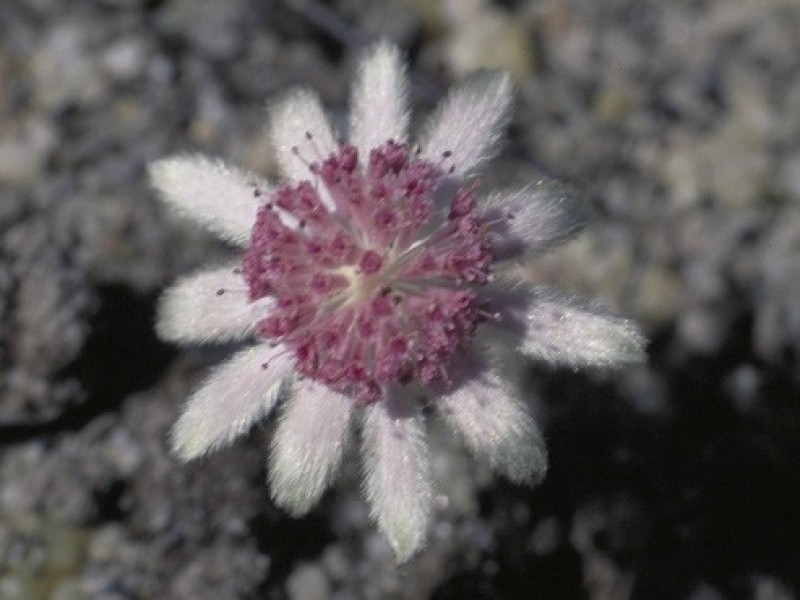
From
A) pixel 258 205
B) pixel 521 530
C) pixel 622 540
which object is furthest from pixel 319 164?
pixel 622 540

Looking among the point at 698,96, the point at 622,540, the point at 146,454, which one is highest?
the point at 146,454

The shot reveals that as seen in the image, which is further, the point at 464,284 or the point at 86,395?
the point at 86,395

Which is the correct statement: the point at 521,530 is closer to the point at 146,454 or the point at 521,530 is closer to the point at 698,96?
the point at 146,454

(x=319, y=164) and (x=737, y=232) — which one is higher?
(x=319, y=164)

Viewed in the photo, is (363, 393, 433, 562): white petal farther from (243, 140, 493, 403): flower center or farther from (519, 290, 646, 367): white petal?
(519, 290, 646, 367): white petal

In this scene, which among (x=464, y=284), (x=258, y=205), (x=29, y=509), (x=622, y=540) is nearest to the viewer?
(x=464, y=284)

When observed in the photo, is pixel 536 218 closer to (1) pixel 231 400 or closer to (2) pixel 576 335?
(2) pixel 576 335

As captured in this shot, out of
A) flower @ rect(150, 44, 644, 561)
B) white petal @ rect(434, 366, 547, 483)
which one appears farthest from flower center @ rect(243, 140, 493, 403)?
white petal @ rect(434, 366, 547, 483)

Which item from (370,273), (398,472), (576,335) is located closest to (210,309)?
(370,273)
